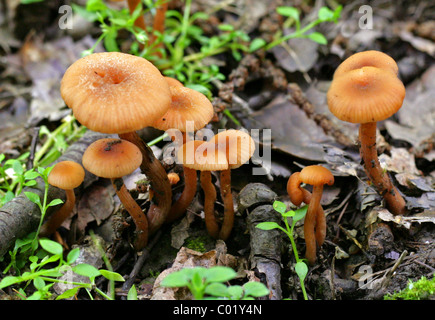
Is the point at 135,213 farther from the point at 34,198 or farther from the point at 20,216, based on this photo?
the point at 20,216

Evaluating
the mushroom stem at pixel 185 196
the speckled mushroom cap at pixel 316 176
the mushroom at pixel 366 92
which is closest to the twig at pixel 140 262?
the mushroom stem at pixel 185 196

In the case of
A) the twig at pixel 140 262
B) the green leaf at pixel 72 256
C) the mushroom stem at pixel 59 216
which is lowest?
the twig at pixel 140 262

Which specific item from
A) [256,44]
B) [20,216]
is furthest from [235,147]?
[256,44]

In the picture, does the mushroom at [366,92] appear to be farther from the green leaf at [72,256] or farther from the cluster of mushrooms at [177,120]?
the green leaf at [72,256]

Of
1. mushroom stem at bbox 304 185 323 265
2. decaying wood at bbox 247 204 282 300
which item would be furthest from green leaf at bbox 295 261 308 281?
mushroom stem at bbox 304 185 323 265

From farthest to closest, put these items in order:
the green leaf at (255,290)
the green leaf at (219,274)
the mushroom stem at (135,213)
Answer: the mushroom stem at (135,213) → the green leaf at (255,290) → the green leaf at (219,274)

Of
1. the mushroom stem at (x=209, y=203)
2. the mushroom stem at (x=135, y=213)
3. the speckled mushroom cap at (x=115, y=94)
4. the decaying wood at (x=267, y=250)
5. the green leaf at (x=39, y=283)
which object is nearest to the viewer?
the speckled mushroom cap at (x=115, y=94)
